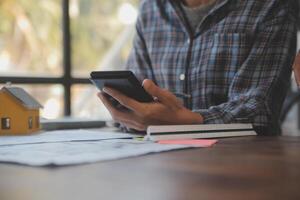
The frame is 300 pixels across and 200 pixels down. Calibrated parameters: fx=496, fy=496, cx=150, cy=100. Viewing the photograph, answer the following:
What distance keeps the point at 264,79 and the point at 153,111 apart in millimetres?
422

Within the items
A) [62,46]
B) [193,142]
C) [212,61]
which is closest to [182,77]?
[212,61]

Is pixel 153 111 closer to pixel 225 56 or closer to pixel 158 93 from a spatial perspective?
pixel 158 93

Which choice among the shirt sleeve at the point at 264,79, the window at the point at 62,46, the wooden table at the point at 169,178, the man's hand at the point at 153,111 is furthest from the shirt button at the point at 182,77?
the wooden table at the point at 169,178

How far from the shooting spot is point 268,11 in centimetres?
156

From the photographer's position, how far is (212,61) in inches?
63.8

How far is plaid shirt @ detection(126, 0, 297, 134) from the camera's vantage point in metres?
1.39

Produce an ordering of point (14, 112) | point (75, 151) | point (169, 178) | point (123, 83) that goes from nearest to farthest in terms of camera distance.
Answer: point (169, 178), point (75, 151), point (123, 83), point (14, 112)

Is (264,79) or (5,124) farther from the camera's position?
(264,79)

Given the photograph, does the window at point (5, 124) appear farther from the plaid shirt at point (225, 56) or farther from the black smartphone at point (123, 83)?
the plaid shirt at point (225, 56)

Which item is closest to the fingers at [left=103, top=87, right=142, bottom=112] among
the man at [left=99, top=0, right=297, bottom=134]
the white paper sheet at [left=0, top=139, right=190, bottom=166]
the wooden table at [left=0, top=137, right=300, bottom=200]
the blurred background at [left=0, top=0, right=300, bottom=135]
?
the man at [left=99, top=0, right=297, bottom=134]

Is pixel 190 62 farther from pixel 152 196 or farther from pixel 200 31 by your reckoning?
pixel 152 196

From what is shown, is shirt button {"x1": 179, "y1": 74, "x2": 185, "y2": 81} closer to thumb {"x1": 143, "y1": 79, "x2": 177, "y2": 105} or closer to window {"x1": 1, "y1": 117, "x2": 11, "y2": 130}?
thumb {"x1": 143, "y1": 79, "x2": 177, "y2": 105}

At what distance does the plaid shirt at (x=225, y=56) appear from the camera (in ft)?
4.56

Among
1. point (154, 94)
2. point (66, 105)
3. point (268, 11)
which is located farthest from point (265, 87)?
point (66, 105)
